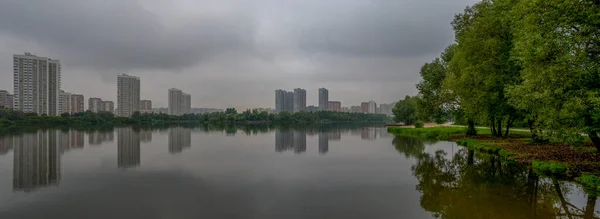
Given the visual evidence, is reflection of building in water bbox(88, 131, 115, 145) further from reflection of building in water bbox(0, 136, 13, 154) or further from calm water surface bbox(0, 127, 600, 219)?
calm water surface bbox(0, 127, 600, 219)

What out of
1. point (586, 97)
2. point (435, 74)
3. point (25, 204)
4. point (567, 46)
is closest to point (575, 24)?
point (567, 46)

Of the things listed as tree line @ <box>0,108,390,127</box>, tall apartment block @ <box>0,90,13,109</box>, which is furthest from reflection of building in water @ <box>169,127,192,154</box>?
tall apartment block @ <box>0,90,13,109</box>

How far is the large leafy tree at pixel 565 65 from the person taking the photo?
11297 millimetres

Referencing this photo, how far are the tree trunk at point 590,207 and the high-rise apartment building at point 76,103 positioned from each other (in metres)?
169

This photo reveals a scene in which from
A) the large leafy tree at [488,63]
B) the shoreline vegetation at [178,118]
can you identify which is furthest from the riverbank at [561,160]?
the shoreline vegetation at [178,118]

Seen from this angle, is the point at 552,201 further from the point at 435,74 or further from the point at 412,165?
the point at 435,74

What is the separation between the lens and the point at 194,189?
10.8m

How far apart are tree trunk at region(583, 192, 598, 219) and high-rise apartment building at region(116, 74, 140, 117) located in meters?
172

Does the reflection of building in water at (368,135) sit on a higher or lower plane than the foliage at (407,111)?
lower

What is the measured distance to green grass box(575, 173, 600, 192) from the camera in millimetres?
10156

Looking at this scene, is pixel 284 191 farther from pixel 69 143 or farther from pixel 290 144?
pixel 69 143

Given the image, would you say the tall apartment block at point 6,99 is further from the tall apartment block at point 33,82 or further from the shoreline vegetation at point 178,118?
the shoreline vegetation at point 178,118

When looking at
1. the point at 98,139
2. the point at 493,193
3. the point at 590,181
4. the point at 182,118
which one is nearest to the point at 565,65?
the point at 590,181

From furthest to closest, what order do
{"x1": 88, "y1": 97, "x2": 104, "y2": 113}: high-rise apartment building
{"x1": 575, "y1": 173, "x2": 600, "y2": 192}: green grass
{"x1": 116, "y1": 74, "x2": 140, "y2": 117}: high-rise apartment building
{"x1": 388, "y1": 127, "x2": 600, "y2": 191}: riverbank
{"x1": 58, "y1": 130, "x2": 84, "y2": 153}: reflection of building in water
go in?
{"x1": 88, "y1": 97, "x2": 104, "y2": 113}: high-rise apartment building → {"x1": 116, "y1": 74, "x2": 140, "y2": 117}: high-rise apartment building → {"x1": 58, "y1": 130, "x2": 84, "y2": 153}: reflection of building in water → {"x1": 388, "y1": 127, "x2": 600, "y2": 191}: riverbank → {"x1": 575, "y1": 173, "x2": 600, "y2": 192}: green grass
